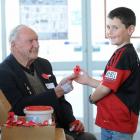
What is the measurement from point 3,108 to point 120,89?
0.75 meters

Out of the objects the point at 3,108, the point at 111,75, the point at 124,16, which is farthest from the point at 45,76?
the point at 124,16

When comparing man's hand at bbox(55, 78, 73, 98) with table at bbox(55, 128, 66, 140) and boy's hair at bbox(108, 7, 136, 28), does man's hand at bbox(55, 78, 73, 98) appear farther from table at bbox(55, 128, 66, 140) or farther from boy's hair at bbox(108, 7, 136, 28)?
boy's hair at bbox(108, 7, 136, 28)

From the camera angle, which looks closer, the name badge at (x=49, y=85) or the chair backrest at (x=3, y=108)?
the chair backrest at (x=3, y=108)

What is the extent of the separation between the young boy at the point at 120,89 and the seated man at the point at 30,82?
0.33 metres

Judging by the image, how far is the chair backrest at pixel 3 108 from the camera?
2.25 m

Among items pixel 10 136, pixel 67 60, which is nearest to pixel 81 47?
pixel 67 60

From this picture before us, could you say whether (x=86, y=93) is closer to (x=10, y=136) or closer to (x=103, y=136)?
(x=103, y=136)

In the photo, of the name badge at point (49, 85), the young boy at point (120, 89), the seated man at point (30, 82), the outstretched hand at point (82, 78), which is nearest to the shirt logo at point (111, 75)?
the young boy at point (120, 89)

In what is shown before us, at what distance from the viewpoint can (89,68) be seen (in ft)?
12.9

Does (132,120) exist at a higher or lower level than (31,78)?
lower

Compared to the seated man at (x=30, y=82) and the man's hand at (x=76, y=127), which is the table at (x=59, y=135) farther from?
the man's hand at (x=76, y=127)

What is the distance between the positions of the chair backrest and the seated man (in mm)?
44

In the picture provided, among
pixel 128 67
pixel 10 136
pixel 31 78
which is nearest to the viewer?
pixel 10 136

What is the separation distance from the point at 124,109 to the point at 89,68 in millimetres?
1688
